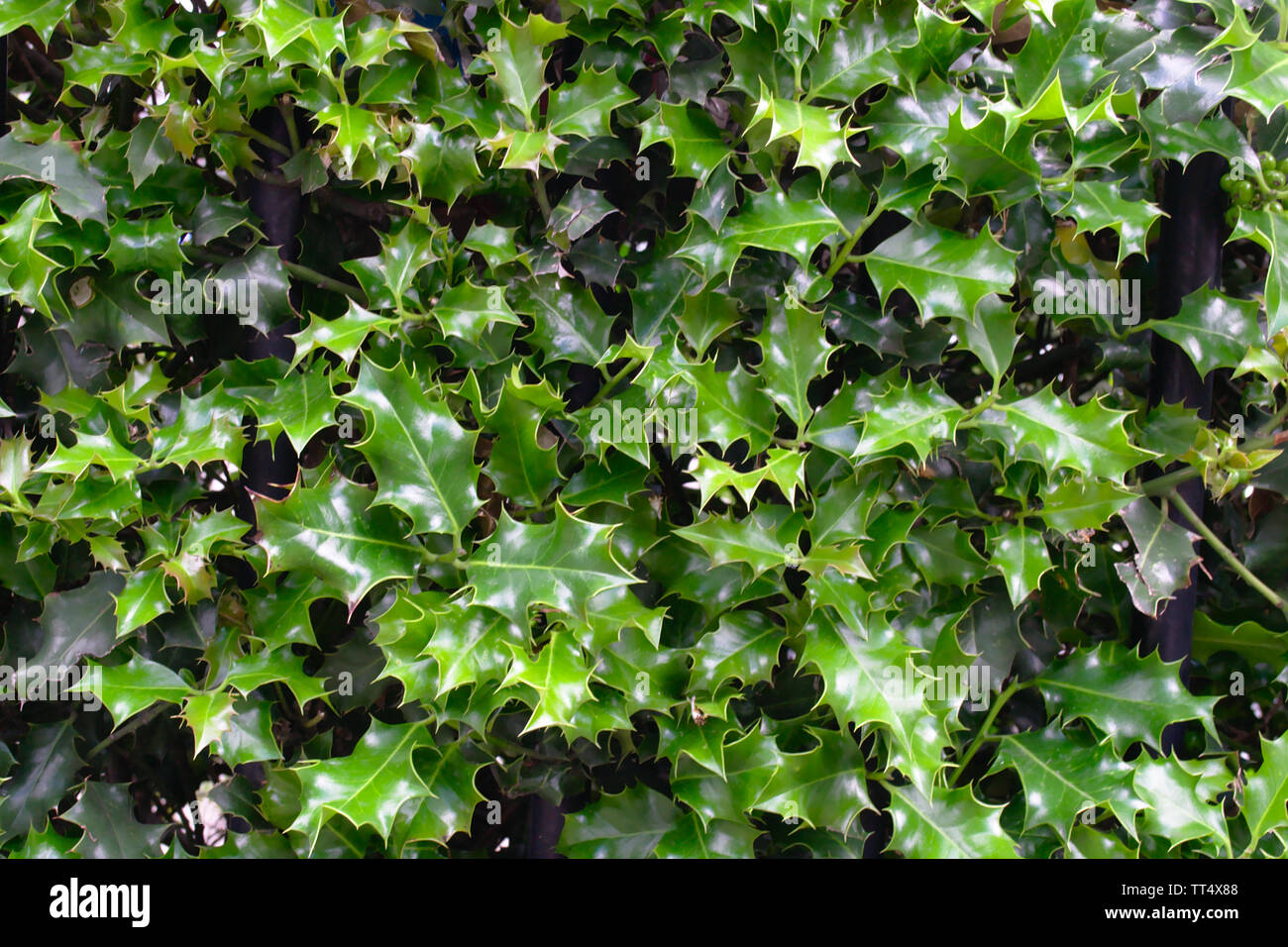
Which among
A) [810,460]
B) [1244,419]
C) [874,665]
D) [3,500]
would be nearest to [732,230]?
[810,460]

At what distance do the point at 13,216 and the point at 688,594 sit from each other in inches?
41.7

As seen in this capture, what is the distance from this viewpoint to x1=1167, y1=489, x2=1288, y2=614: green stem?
4.32 feet

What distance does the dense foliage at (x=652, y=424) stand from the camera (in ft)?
3.84

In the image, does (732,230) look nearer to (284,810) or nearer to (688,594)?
(688,594)

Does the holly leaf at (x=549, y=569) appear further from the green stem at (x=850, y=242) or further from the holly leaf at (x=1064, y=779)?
the holly leaf at (x=1064, y=779)

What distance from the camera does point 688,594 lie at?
1242mm

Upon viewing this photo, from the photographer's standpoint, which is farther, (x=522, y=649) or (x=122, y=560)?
(x=122, y=560)

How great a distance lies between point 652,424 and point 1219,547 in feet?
2.72

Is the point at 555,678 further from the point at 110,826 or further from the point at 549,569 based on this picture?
the point at 110,826

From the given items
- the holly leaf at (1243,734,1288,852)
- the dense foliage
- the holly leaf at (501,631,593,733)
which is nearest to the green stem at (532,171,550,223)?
the dense foliage

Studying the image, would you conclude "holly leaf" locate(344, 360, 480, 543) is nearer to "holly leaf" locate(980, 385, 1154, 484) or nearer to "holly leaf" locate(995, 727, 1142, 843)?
"holly leaf" locate(980, 385, 1154, 484)

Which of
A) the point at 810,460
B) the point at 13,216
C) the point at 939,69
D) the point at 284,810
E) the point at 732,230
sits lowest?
the point at 284,810

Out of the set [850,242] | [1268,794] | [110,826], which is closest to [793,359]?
[850,242]

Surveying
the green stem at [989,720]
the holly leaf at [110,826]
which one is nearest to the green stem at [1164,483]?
the green stem at [989,720]
